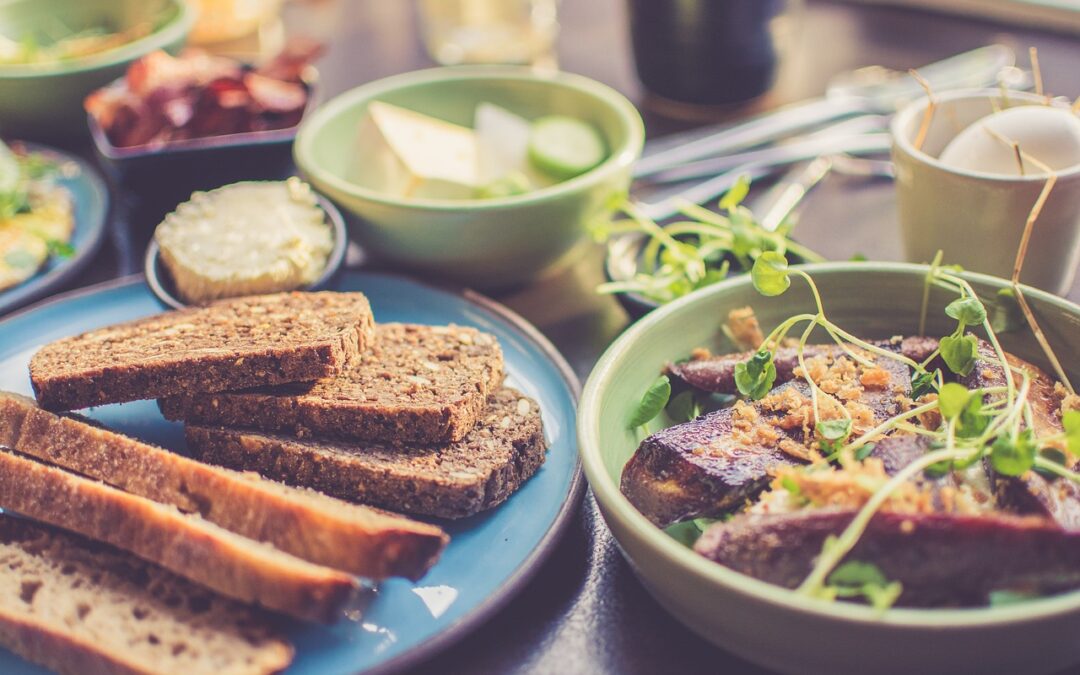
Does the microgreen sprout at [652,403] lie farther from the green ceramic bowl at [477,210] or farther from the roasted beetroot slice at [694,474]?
the green ceramic bowl at [477,210]

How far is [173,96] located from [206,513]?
1.44 m

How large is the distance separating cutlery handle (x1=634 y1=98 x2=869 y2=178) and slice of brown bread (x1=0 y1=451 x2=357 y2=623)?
1580 mm

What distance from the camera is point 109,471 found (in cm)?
145

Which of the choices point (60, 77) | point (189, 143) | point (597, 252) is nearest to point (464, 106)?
point (597, 252)

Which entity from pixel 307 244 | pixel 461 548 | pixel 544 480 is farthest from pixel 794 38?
pixel 461 548

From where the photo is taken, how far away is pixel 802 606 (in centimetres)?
99

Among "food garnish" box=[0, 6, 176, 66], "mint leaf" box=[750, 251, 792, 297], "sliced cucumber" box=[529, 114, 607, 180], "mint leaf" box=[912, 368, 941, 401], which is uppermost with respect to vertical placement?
"food garnish" box=[0, 6, 176, 66]

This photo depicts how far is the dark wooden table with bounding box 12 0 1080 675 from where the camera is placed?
1.26m

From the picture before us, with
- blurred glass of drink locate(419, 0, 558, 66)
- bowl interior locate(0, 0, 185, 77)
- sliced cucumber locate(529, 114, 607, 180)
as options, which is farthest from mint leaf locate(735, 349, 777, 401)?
bowl interior locate(0, 0, 185, 77)

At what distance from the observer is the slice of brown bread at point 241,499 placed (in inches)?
49.0

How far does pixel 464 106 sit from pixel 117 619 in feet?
5.61

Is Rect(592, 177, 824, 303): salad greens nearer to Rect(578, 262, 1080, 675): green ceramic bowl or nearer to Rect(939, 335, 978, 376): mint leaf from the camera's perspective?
Rect(578, 262, 1080, 675): green ceramic bowl

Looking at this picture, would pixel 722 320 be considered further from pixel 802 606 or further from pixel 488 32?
pixel 488 32

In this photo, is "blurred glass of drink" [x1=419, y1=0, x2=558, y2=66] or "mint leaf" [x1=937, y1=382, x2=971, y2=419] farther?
"blurred glass of drink" [x1=419, y1=0, x2=558, y2=66]
